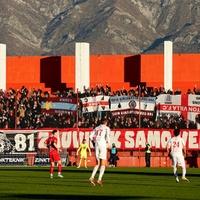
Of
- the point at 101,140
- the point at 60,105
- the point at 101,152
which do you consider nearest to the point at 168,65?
the point at 60,105

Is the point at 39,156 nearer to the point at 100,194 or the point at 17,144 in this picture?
the point at 17,144

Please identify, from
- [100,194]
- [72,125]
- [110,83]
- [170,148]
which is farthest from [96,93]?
[100,194]

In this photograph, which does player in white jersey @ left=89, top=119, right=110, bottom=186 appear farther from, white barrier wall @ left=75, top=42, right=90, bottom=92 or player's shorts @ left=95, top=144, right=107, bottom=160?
white barrier wall @ left=75, top=42, right=90, bottom=92

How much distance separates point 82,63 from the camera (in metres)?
76.4

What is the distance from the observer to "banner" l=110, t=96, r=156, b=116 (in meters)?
63.2

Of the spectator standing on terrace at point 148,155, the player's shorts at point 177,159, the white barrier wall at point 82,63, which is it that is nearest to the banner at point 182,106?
the spectator standing on terrace at point 148,155

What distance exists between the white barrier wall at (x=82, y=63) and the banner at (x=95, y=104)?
9401 millimetres

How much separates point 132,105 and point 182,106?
300cm

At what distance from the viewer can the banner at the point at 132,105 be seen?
63188 mm

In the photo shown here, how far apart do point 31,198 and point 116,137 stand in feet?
121

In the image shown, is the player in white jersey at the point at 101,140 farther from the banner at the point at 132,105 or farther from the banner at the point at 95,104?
the banner at the point at 95,104

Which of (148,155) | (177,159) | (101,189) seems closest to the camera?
(101,189)

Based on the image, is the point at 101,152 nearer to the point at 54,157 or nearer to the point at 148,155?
the point at 54,157

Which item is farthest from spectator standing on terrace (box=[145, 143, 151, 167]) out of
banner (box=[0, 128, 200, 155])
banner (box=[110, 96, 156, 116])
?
banner (box=[110, 96, 156, 116])
